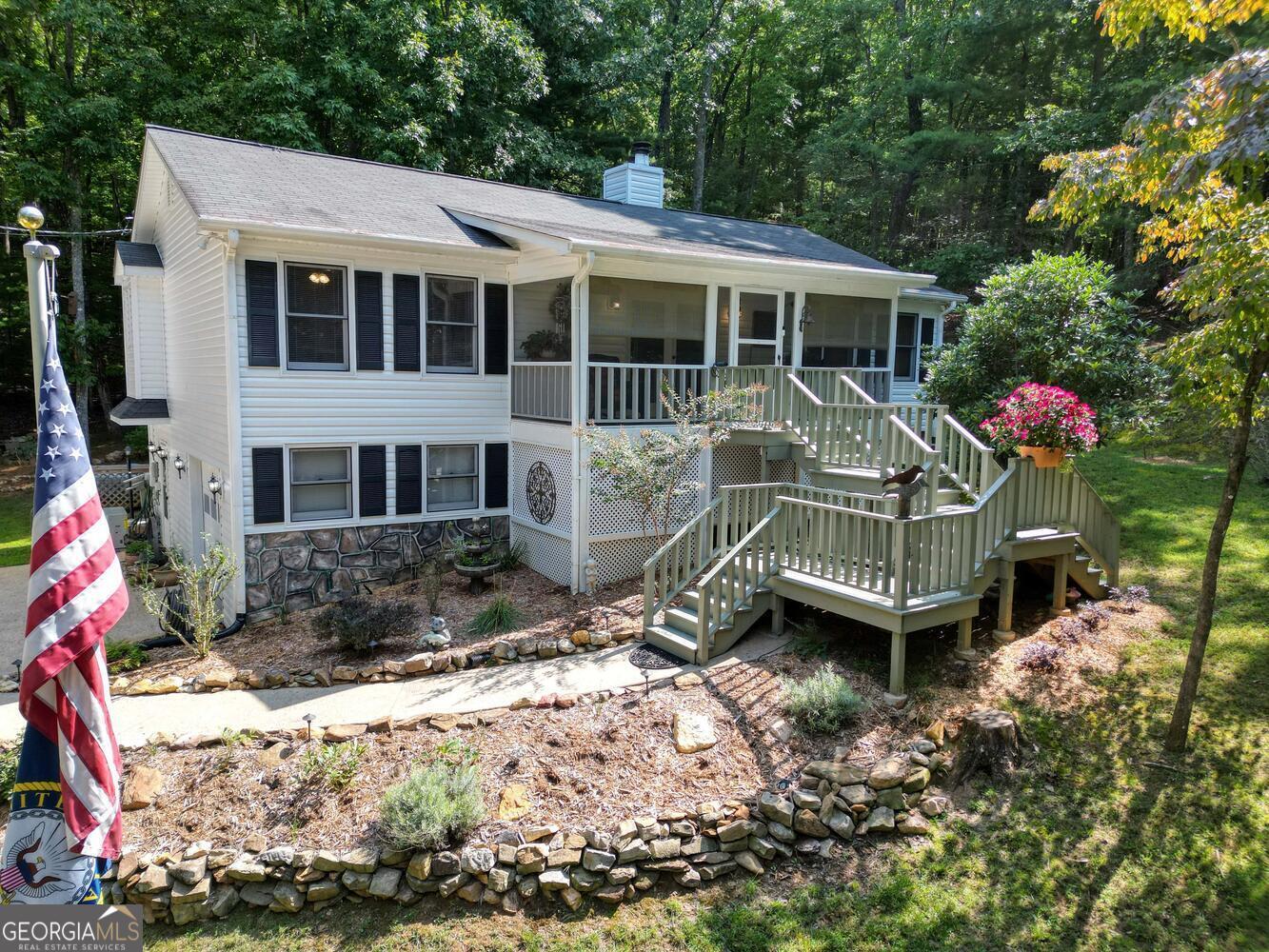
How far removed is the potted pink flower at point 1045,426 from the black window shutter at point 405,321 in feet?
24.5

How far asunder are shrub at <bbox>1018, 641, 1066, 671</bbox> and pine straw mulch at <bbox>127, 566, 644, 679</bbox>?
13.1 feet

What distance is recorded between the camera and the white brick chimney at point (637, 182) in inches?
655

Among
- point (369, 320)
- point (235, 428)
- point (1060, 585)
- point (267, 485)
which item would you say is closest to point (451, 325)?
point (369, 320)

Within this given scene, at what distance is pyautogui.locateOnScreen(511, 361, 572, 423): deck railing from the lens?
421 inches

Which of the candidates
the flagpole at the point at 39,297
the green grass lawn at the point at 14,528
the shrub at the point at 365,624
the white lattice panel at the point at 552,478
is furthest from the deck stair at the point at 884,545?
the green grass lawn at the point at 14,528

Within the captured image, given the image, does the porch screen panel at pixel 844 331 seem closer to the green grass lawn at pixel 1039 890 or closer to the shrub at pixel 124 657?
the green grass lawn at pixel 1039 890

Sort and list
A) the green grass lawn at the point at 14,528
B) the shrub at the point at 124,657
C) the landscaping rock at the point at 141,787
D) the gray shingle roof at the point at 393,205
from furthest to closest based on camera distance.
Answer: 1. the green grass lawn at the point at 14,528
2. the gray shingle roof at the point at 393,205
3. the shrub at the point at 124,657
4. the landscaping rock at the point at 141,787

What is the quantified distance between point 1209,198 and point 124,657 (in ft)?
37.5

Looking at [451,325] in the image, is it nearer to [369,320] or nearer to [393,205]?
[369,320]

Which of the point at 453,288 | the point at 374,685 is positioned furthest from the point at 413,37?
the point at 374,685

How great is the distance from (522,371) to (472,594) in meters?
3.25

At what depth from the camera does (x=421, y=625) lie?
377 inches

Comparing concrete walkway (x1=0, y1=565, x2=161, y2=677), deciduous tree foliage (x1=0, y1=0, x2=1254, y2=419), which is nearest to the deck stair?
concrete walkway (x1=0, y1=565, x2=161, y2=677)

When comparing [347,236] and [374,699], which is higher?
[347,236]
